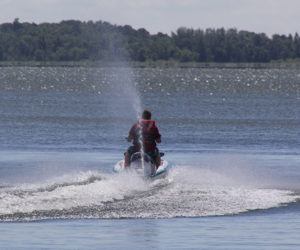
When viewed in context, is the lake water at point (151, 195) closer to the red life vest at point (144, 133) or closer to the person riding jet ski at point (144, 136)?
the person riding jet ski at point (144, 136)

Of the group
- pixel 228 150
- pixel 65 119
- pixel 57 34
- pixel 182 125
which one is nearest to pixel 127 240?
pixel 228 150

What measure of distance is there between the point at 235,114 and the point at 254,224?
131ft

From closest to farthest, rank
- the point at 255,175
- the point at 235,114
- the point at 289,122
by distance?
1. the point at 255,175
2. the point at 289,122
3. the point at 235,114

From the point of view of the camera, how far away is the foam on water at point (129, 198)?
14.1 meters

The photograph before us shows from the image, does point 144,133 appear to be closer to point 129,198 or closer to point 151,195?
point 151,195

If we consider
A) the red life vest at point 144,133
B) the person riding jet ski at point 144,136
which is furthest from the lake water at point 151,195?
the red life vest at point 144,133

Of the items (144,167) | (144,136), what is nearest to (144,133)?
(144,136)

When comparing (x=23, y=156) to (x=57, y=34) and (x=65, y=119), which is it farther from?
(x=57, y=34)

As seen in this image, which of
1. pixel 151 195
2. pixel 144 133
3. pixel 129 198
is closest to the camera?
pixel 129 198

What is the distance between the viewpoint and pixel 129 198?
15.7 m

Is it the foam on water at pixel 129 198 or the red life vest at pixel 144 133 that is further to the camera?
the red life vest at pixel 144 133

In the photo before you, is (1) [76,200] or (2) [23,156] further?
(2) [23,156]

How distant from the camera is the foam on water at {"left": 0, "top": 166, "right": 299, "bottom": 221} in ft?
46.3

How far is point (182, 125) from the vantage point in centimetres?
4156
